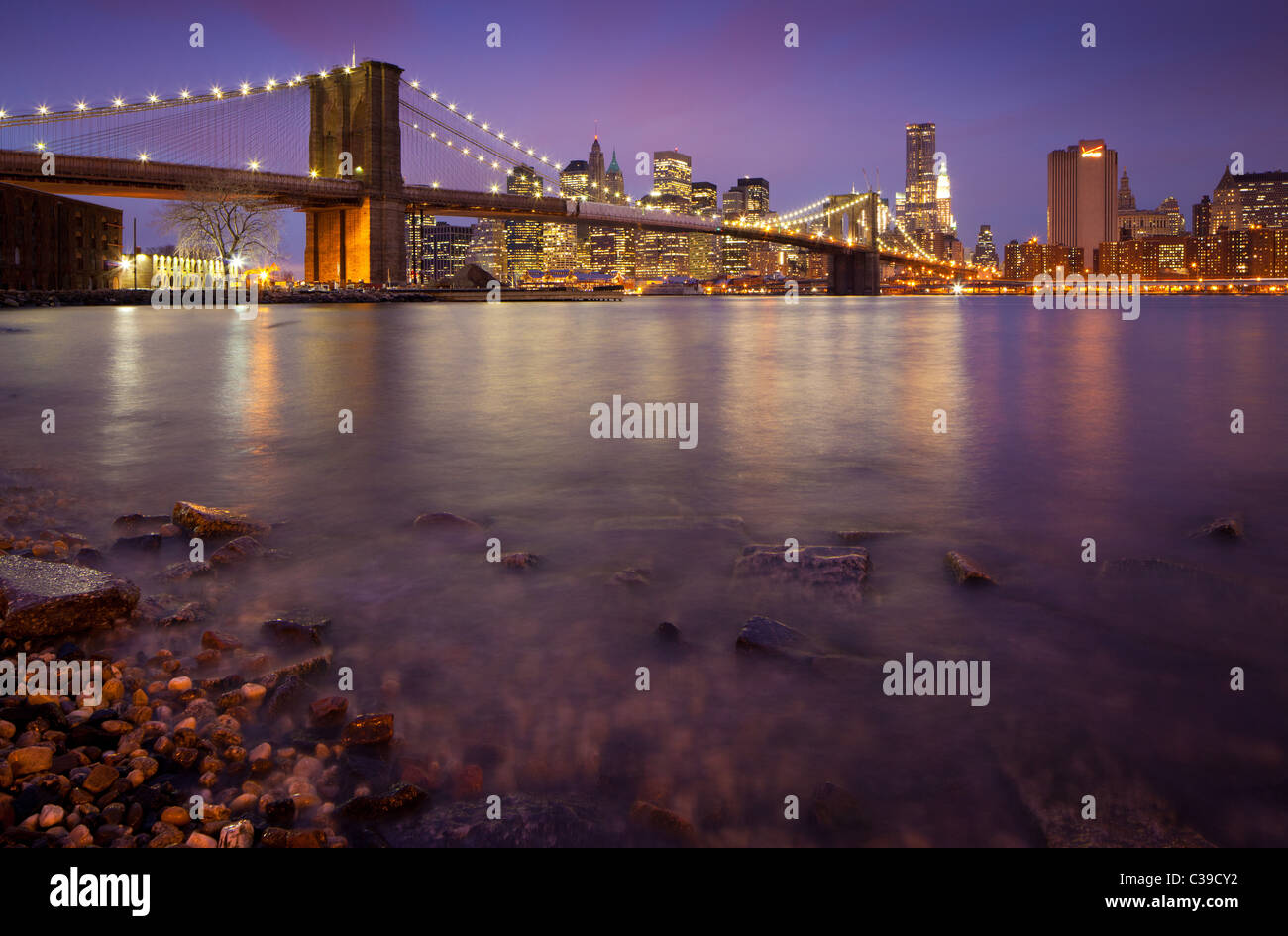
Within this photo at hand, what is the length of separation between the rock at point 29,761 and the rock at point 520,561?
246cm

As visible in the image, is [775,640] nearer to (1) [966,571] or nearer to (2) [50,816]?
(1) [966,571]

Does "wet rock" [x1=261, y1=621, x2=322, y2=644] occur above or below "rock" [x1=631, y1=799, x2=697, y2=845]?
above

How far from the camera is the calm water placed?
295 cm

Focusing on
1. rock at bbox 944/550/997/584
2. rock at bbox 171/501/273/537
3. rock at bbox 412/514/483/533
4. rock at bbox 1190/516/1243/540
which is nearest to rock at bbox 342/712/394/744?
rock at bbox 412/514/483/533

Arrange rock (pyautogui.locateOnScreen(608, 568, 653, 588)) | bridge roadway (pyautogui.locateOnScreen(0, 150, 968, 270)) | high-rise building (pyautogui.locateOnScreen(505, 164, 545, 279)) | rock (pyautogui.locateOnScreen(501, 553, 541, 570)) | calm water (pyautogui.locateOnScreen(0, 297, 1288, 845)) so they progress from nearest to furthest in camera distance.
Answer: calm water (pyautogui.locateOnScreen(0, 297, 1288, 845)) < rock (pyautogui.locateOnScreen(608, 568, 653, 588)) < rock (pyautogui.locateOnScreen(501, 553, 541, 570)) < bridge roadway (pyautogui.locateOnScreen(0, 150, 968, 270)) < high-rise building (pyautogui.locateOnScreen(505, 164, 545, 279))

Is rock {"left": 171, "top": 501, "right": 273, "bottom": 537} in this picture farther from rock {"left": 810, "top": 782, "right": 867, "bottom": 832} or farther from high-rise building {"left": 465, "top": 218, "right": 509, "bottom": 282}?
high-rise building {"left": 465, "top": 218, "right": 509, "bottom": 282}

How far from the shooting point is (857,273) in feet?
357

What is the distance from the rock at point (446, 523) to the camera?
5719mm

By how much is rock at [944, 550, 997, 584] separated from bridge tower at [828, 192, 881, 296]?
103088 millimetres

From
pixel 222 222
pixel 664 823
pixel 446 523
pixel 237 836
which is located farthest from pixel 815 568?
pixel 222 222

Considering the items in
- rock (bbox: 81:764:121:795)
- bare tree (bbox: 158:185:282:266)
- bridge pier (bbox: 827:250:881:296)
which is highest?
bridge pier (bbox: 827:250:881:296)

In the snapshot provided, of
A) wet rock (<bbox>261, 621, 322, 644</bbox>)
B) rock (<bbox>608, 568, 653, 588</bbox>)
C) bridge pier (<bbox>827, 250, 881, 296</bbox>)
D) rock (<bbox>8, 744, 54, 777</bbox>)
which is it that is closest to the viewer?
rock (<bbox>8, 744, 54, 777</bbox>)

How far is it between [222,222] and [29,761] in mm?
57730
